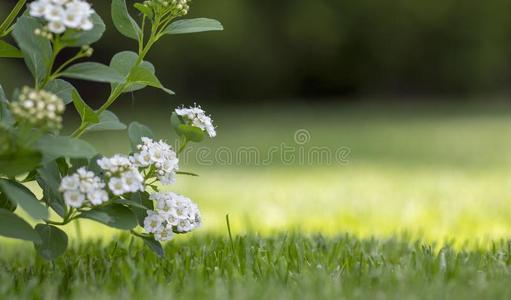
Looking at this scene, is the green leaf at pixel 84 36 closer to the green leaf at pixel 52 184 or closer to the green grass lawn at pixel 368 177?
the green leaf at pixel 52 184

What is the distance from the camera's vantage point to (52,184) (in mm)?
1725

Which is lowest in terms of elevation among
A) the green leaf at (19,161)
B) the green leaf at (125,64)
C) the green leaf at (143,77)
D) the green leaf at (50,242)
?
the green leaf at (50,242)

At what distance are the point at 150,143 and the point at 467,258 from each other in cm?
93

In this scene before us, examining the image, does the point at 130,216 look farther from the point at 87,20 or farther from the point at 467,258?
the point at 467,258

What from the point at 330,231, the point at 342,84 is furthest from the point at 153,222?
the point at 342,84

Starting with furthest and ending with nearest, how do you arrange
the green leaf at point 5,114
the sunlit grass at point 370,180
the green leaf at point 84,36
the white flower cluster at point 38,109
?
Answer: the sunlit grass at point 370,180 < the green leaf at point 5,114 < the green leaf at point 84,36 < the white flower cluster at point 38,109

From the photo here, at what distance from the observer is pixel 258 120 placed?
11.8 metres

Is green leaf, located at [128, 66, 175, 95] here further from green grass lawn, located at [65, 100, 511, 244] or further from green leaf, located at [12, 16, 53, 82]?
green grass lawn, located at [65, 100, 511, 244]

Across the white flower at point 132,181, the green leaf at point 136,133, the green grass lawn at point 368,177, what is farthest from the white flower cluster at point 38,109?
the green grass lawn at point 368,177

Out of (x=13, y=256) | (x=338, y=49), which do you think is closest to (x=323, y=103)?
(x=338, y=49)

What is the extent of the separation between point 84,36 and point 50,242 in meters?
0.51

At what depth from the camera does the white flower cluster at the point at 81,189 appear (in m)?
1.66

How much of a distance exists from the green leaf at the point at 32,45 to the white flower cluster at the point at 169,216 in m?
0.43

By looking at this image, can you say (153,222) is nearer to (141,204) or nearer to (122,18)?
(141,204)
